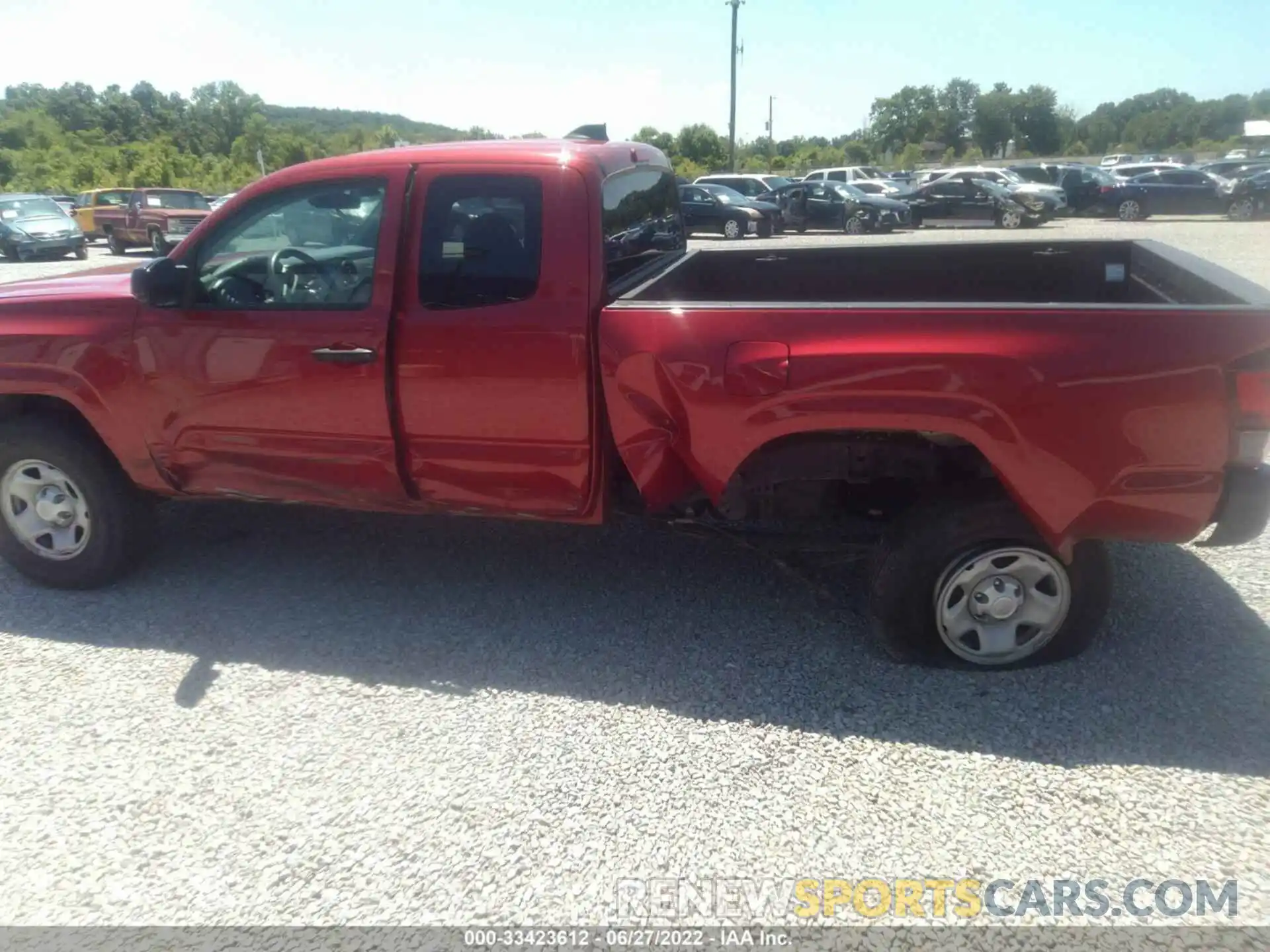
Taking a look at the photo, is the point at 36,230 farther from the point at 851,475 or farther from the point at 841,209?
the point at 851,475

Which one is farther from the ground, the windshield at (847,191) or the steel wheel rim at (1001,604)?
the windshield at (847,191)

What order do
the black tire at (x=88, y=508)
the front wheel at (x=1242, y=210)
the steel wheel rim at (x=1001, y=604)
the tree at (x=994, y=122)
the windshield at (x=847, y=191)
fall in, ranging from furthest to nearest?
the tree at (x=994, y=122) < the front wheel at (x=1242, y=210) < the windshield at (x=847, y=191) < the black tire at (x=88, y=508) < the steel wheel rim at (x=1001, y=604)

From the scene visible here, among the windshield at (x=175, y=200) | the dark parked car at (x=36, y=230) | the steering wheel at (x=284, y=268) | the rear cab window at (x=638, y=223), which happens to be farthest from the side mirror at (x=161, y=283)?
the dark parked car at (x=36, y=230)

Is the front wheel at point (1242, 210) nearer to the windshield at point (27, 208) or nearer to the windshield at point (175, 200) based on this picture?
the windshield at point (175, 200)

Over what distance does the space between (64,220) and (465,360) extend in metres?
24.1

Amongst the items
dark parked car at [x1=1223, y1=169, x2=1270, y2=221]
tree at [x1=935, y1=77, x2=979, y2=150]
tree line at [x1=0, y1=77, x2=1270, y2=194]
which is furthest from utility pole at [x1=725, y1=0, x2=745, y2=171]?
tree at [x1=935, y1=77, x2=979, y2=150]

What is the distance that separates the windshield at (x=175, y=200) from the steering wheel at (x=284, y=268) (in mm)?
22117

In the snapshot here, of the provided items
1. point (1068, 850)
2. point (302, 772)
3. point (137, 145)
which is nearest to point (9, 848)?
point (302, 772)

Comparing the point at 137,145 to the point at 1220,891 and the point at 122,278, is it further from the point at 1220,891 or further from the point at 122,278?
the point at 1220,891

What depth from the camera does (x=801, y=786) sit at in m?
2.88

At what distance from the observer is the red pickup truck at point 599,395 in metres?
2.97

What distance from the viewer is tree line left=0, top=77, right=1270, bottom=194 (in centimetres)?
4978

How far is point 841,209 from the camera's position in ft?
80.9

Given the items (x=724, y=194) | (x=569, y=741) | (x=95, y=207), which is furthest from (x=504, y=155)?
(x=95, y=207)
